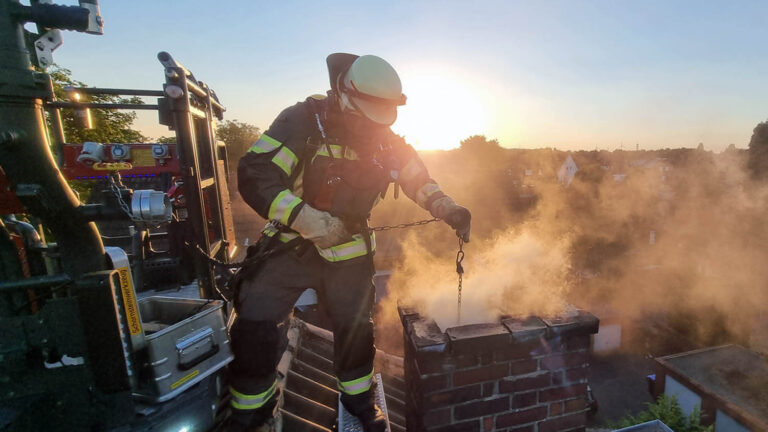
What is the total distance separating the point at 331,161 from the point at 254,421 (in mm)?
1797

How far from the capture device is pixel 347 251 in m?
2.25

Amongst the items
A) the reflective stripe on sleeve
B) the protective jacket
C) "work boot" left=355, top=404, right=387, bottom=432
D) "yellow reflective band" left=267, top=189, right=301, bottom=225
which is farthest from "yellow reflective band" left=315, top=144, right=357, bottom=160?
"work boot" left=355, top=404, right=387, bottom=432

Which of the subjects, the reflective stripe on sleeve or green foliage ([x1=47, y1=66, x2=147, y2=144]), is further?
green foliage ([x1=47, y1=66, x2=147, y2=144])

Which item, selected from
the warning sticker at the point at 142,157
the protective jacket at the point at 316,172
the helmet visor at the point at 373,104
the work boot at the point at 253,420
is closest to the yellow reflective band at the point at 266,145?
the protective jacket at the point at 316,172

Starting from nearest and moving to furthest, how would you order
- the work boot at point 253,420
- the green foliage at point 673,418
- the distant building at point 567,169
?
the work boot at point 253,420, the green foliage at point 673,418, the distant building at point 567,169

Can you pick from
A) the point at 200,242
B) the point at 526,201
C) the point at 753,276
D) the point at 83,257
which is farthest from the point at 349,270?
the point at 753,276

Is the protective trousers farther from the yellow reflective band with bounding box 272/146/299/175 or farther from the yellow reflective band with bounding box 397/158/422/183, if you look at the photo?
the yellow reflective band with bounding box 397/158/422/183

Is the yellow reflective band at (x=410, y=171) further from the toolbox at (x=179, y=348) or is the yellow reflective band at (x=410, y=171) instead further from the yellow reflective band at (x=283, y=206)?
the toolbox at (x=179, y=348)

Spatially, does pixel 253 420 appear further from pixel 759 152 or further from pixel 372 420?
pixel 759 152

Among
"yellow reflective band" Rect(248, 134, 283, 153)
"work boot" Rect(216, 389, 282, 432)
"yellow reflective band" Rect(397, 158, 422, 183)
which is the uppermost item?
"yellow reflective band" Rect(248, 134, 283, 153)

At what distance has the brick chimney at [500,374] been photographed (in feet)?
6.49

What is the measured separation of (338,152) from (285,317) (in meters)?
1.22

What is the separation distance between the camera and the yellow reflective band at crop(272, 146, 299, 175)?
203 cm

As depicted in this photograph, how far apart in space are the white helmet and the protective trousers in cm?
101
